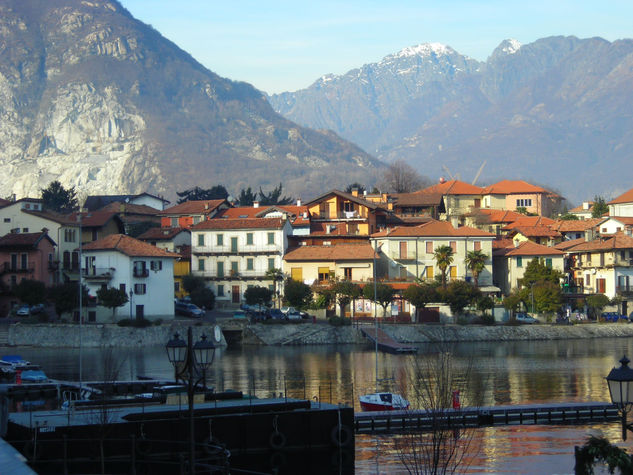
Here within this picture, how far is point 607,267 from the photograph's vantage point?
104m

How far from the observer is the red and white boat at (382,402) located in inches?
1857

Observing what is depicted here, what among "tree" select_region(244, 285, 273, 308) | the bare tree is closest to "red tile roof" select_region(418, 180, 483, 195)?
"tree" select_region(244, 285, 273, 308)

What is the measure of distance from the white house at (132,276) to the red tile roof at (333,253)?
14432 mm

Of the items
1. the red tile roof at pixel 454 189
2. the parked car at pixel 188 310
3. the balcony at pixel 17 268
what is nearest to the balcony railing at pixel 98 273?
the balcony at pixel 17 268

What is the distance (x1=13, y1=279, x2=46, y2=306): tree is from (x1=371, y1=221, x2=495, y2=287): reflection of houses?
1208 inches

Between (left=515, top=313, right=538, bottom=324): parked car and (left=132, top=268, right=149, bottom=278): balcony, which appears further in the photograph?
(left=515, top=313, right=538, bottom=324): parked car

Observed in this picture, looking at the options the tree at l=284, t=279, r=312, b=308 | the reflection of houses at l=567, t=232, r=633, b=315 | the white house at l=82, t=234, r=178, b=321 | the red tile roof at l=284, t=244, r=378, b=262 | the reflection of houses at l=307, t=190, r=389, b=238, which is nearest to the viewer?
the white house at l=82, t=234, r=178, b=321

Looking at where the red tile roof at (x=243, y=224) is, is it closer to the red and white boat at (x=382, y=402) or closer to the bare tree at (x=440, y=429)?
the bare tree at (x=440, y=429)

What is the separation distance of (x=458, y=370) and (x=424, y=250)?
3706cm

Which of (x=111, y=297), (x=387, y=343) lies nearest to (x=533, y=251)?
(x=387, y=343)

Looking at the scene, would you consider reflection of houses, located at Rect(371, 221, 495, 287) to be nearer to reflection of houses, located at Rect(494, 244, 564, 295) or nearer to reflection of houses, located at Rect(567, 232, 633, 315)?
reflection of houses, located at Rect(494, 244, 564, 295)

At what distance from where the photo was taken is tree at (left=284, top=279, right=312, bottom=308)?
9319 centimetres

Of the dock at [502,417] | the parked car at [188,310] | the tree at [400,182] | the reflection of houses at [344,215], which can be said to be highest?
the tree at [400,182]

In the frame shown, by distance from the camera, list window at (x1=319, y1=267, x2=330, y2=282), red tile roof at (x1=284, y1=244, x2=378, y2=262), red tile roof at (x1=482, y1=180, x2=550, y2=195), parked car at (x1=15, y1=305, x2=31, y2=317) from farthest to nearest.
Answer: red tile roof at (x1=482, y1=180, x2=550, y2=195), window at (x1=319, y1=267, x2=330, y2=282), red tile roof at (x1=284, y1=244, x2=378, y2=262), parked car at (x1=15, y1=305, x2=31, y2=317)
